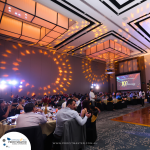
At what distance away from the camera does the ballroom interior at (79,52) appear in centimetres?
428

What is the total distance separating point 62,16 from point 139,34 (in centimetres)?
488

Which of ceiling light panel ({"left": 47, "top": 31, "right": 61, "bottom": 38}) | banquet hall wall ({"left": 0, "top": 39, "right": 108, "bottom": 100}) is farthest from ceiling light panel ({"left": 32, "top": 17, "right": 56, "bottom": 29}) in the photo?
banquet hall wall ({"left": 0, "top": 39, "right": 108, "bottom": 100})

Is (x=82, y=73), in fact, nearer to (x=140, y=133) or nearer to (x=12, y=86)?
(x=12, y=86)

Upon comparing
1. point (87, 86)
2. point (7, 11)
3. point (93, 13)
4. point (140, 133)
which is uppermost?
point (93, 13)

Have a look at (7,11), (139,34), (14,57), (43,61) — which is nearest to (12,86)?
(14,57)

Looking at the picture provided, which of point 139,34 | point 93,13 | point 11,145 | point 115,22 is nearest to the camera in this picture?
point 11,145

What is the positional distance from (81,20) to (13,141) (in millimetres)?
5554

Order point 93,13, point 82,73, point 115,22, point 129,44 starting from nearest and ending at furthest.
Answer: point 93,13, point 115,22, point 129,44, point 82,73

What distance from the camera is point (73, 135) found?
2029mm

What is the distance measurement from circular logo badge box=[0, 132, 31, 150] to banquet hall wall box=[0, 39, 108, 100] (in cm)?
643

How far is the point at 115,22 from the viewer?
233 inches

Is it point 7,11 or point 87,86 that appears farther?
point 87,86

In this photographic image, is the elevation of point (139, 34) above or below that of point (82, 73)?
above

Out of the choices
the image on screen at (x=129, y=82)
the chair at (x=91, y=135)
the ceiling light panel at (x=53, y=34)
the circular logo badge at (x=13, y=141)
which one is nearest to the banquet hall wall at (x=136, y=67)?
the image on screen at (x=129, y=82)
